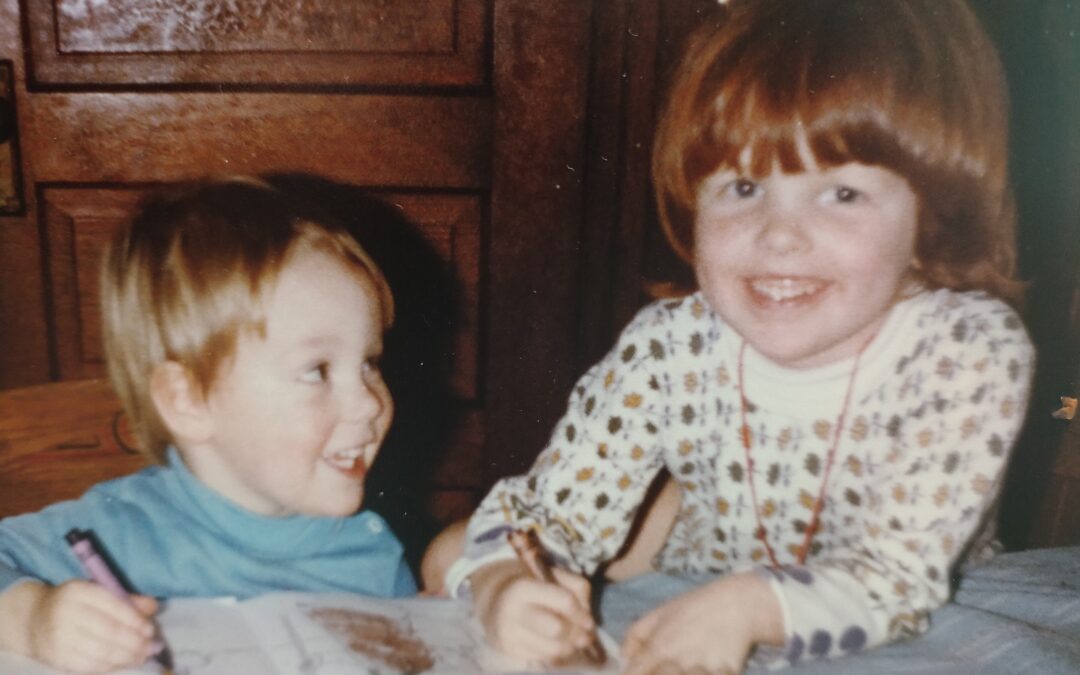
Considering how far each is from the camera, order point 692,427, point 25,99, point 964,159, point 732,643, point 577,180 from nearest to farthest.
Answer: point 732,643, point 964,159, point 692,427, point 25,99, point 577,180

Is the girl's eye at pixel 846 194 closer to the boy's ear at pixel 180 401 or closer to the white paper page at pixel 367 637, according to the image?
the white paper page at pixel 367 637

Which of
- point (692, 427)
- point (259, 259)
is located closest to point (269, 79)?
point (259, 259)

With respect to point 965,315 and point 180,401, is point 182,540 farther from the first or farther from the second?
point 965,315

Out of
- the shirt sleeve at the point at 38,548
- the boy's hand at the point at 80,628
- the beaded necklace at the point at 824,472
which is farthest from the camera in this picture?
the beaded necklace at the point at 824,472

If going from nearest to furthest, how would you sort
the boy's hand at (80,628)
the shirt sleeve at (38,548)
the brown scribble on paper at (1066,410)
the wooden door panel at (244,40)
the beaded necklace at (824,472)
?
the boy's hand at (80,628) → the shirt sleeve at (38,548) → the beaded necklace at (824,472) → the wooden door panel at (244,40) → the brown scribble on paper at (1066,410)

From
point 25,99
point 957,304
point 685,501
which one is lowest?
point 685,501

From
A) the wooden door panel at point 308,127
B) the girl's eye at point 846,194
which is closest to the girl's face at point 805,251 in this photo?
the girl's eye at point 846,194

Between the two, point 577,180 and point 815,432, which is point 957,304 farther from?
point 577,180
